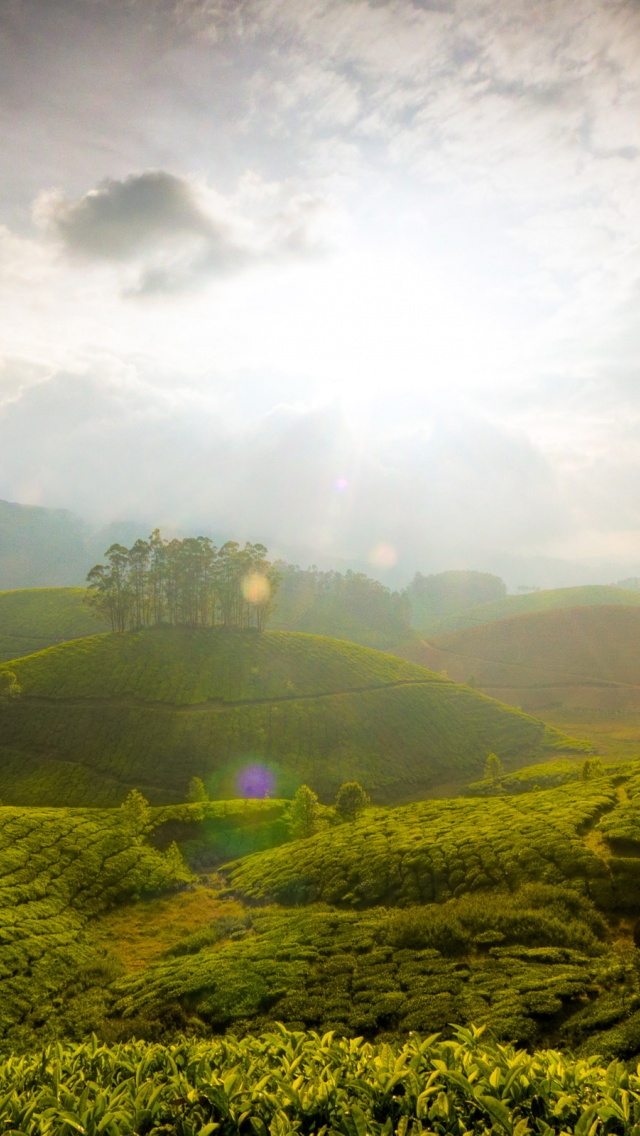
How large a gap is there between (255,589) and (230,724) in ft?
173

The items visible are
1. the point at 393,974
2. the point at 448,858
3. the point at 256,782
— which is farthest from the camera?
the point at 256,782

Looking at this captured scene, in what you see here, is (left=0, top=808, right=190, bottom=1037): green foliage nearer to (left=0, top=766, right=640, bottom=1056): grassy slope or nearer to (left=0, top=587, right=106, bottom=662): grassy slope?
(left=0, top=766, right=640, bottom=1056): grassy slope

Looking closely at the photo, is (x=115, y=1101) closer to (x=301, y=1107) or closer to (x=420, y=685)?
(x=301, y=1107)

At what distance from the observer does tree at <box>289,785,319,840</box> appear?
53.4 m

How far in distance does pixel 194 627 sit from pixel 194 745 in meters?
46.6

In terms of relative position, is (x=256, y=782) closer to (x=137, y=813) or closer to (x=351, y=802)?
(x=351, y=802)

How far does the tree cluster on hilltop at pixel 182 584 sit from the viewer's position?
130875 millimetres

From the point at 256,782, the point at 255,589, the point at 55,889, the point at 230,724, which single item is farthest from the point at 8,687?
the point at 255,589

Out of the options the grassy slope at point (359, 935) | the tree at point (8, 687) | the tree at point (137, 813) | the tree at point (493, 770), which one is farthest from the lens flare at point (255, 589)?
the grassy slope at point (359, 935)

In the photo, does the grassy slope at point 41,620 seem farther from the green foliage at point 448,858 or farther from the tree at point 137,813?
the green foliage at point 448,858

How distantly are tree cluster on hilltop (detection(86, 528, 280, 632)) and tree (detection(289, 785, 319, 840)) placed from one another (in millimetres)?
82170

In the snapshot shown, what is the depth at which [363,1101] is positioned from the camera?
7.47 meters

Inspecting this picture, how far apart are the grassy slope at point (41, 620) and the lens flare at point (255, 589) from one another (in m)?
39.9

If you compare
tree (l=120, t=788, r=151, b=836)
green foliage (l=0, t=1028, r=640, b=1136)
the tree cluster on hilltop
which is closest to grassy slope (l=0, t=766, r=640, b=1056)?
tree (l=120, t=788, r=151, b=836)
